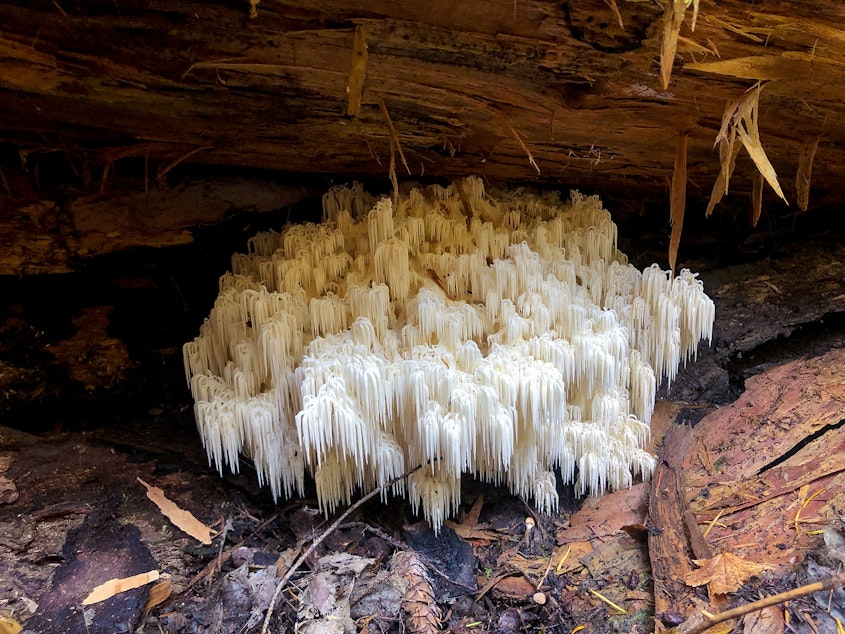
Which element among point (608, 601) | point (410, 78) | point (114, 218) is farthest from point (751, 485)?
point (114, 218)

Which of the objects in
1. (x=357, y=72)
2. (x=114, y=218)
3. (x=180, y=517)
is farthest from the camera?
(x=114, y=218)

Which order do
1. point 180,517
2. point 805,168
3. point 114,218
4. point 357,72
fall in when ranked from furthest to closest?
1. point 805,168
2. point 114,218
3. point 180,517
4. point 357,72

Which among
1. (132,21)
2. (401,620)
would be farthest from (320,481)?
(132,21)

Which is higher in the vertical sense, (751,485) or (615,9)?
(615,9)

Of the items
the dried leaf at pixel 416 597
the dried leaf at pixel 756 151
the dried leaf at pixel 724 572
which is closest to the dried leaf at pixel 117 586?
the dried leaf at pixel 416 597

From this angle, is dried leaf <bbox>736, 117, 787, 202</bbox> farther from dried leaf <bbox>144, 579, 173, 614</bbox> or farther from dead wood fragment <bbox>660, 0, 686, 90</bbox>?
dried leaf <bbox>144, 579, 173, 614</bbox>

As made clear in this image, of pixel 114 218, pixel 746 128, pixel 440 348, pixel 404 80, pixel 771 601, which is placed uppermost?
pixel 404 80

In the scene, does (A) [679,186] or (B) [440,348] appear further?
(A) [679,186]

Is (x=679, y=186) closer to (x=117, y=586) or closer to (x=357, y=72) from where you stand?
(x=357, y=72)
